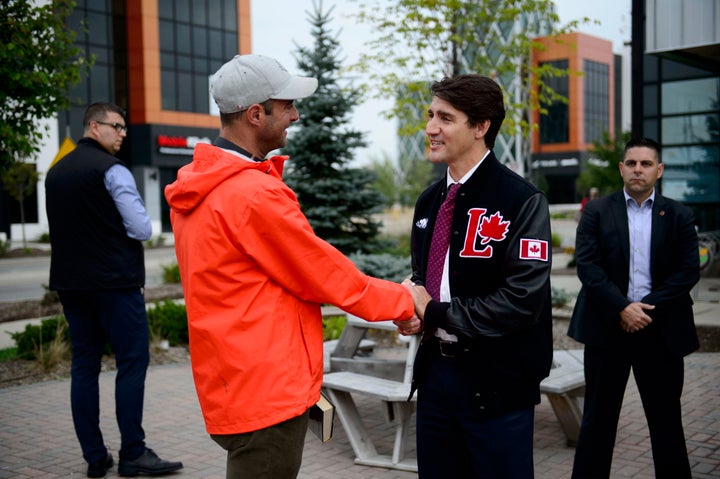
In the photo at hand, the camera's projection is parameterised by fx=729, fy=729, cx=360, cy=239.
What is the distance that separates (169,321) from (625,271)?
6355mm

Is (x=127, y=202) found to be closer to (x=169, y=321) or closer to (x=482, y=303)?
(x=482, y=303)

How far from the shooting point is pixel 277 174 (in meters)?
2.69

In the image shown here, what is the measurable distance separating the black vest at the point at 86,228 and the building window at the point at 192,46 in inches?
1648

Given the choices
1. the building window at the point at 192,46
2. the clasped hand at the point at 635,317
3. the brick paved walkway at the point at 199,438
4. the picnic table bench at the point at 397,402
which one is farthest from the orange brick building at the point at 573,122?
the clasped hand at the point at 635,317

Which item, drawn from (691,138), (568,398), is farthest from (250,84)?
(691,138)

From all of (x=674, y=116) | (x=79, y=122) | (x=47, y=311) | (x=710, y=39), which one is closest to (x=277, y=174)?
(x=710, y=39)

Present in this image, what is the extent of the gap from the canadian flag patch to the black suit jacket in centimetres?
164

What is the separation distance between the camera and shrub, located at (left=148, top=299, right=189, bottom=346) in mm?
9148

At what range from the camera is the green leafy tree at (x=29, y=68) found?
32.6 feet

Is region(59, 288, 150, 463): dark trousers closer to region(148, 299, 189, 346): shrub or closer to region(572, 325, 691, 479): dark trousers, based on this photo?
region(572, 325, 691, 479): dark trousers

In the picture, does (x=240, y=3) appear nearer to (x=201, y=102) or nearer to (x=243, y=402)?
(x=201, y=102)

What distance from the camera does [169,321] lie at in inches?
362

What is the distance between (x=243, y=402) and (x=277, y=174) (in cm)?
83

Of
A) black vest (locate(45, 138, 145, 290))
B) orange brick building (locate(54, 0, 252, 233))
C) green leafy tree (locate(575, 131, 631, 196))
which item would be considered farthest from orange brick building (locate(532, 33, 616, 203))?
black vest (locate(45, 138, 145, 290))
